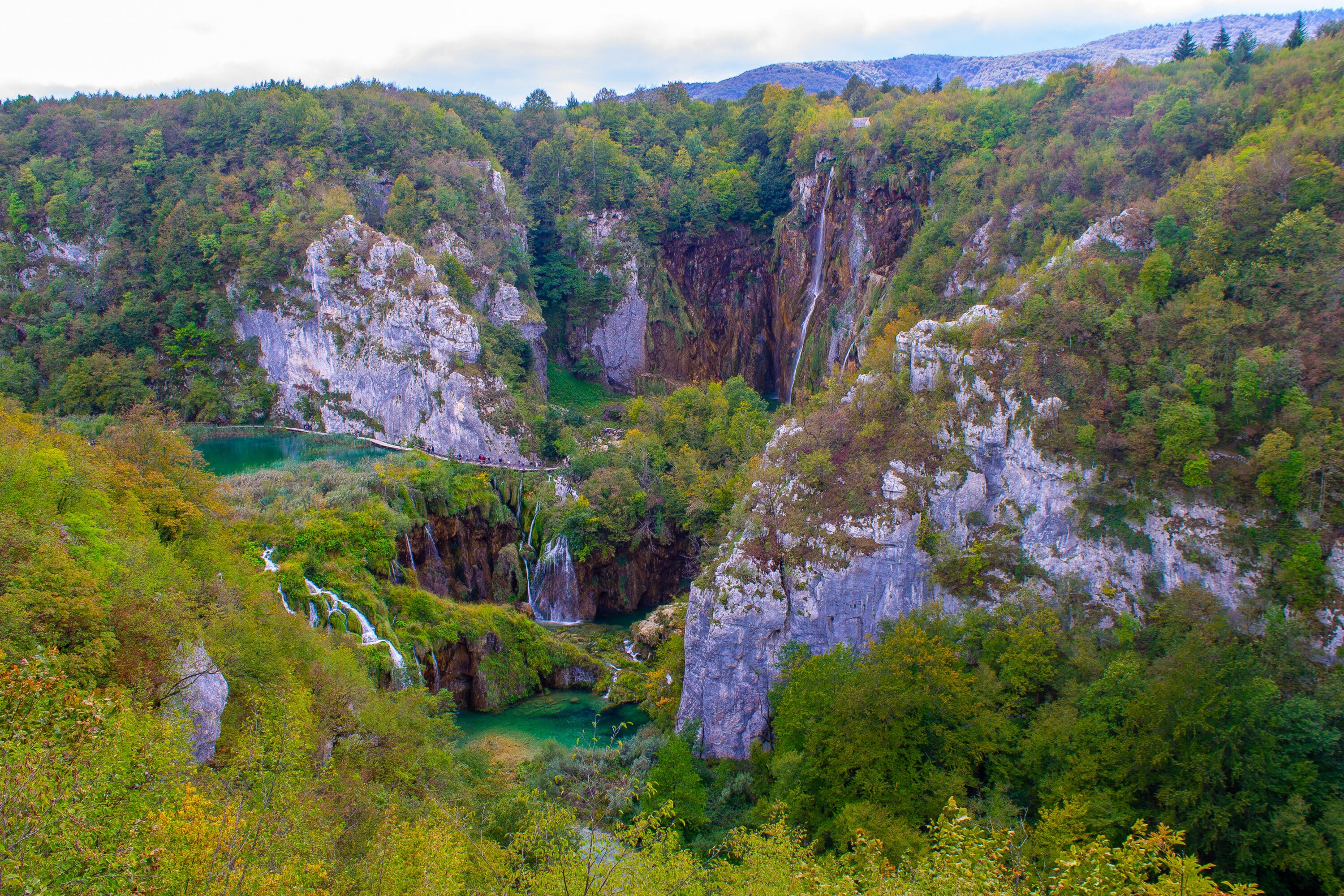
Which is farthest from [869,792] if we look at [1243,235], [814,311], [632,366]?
[632,366]

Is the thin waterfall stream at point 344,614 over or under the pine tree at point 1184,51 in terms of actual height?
under

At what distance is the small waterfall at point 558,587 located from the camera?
1657 inches

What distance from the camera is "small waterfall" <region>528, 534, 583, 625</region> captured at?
4209cm

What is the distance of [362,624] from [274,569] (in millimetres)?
3896

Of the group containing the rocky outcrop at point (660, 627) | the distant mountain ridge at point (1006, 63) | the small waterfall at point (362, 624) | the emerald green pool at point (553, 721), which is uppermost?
the distant mountain ridge at point (1006, 63)

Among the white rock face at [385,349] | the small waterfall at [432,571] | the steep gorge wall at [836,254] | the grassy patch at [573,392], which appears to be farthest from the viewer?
the grassy patch at [573,392]

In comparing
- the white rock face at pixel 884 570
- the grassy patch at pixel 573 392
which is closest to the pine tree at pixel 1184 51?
the white rock face at pixel 884 570

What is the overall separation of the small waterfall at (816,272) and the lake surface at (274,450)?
1250 inches

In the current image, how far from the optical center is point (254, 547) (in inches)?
1184

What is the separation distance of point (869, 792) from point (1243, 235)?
78.3 ft

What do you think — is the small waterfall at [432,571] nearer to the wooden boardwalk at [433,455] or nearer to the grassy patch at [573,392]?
the wooden boardwalk at [433,455]

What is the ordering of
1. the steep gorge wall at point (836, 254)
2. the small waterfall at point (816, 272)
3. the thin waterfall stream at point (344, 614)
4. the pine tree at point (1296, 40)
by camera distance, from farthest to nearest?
the small waterfall at point (816, 272), the steep gorge wall at point (836, 254), the pine tree at point (1296, 40), the thin waterfall stream at point (344, 614)

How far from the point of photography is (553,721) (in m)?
31.3

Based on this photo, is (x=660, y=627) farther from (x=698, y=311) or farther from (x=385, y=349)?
(x=698, y=311)
